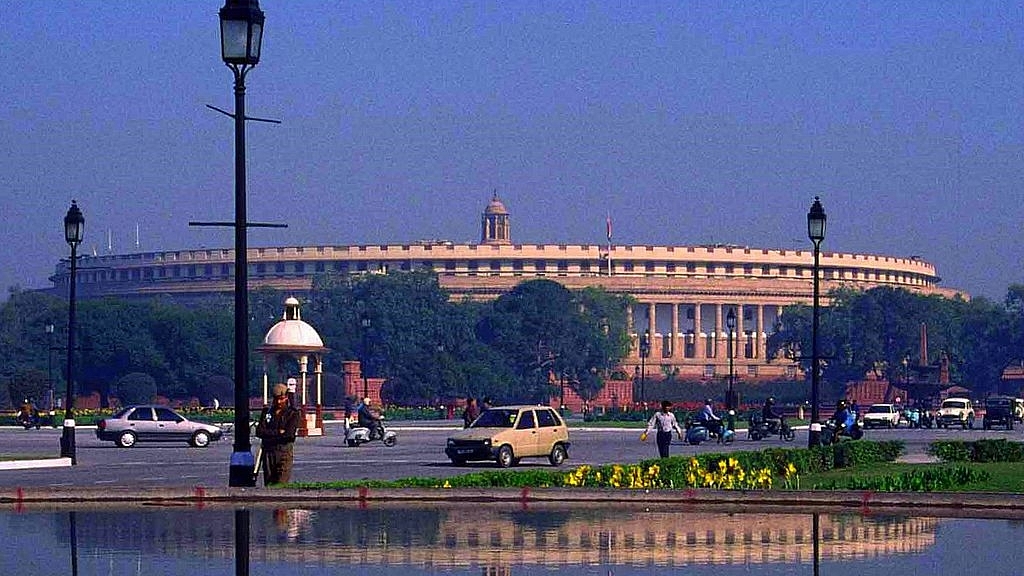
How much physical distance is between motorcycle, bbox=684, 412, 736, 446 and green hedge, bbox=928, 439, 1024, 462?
57.1ft

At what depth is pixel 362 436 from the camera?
55.4 metres

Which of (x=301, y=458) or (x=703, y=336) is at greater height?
(x=703, y=336)

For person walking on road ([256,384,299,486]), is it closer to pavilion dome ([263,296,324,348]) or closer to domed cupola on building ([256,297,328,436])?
domed cupola on building ([256,297,328,436])

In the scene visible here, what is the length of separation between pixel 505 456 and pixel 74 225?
10.2 metres

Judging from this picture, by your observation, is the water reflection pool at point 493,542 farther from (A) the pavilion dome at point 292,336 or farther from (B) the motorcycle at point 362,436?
(A) the pavilion dome at point 292,336

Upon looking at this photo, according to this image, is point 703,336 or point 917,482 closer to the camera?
point 917,482

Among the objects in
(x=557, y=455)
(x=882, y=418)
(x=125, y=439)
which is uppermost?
(x=557, y=455)

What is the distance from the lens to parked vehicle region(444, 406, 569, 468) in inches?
1588

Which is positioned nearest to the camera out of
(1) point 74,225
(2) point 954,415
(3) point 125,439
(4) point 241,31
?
(4) point 241,31

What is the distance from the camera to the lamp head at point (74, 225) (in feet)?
124

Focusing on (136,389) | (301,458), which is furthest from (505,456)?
(136,389)

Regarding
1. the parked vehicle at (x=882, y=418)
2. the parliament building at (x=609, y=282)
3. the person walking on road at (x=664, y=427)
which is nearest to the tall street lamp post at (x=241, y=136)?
the person walking on road at (x=664, y=427)

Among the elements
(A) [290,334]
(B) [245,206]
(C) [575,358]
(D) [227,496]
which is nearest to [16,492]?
(D) [227,496]

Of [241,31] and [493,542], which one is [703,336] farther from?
[493,542]
